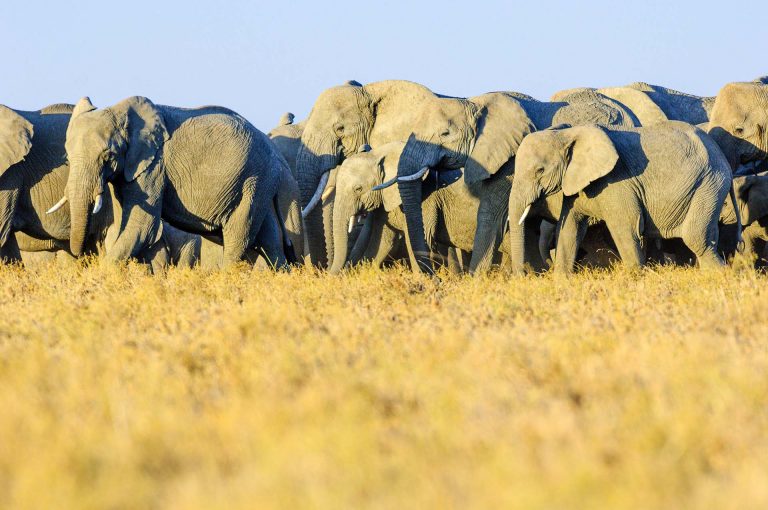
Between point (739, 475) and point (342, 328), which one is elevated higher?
point (739, 475)

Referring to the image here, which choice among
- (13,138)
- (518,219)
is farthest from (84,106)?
(518,219)

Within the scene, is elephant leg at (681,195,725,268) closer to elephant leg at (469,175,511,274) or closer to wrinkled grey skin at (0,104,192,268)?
elephant leg at (469,175,511,274)

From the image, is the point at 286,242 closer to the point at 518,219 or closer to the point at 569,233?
the point at 518,219

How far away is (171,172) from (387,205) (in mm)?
2091

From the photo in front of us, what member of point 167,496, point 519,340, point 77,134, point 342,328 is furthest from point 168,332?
point 77,134

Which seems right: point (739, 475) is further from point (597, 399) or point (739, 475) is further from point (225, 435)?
point (225, 435)

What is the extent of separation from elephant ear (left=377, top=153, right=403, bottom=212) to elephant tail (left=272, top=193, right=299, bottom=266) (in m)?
1.01

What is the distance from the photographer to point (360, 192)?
12.3 meters

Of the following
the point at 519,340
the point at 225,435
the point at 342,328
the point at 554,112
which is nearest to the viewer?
the point at 225,435

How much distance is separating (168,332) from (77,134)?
4.85m

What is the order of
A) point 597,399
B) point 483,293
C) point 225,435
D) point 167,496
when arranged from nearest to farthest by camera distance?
point 167,496 → point 225,435 → point 597,399 → point 483,293

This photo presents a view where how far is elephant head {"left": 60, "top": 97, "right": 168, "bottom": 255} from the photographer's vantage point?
10.8 m

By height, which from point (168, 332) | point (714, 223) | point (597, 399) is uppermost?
point (597, 399)

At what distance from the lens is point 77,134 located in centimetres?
1092
